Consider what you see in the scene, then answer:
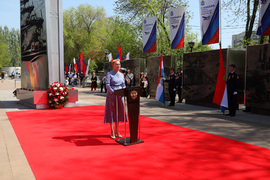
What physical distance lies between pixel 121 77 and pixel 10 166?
300cm


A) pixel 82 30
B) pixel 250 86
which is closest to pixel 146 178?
pixel 250 86

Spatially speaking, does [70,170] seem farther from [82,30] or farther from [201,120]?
[82,30]

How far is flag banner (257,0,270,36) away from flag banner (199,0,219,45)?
1.83 metres

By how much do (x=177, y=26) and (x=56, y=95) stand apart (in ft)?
25.0

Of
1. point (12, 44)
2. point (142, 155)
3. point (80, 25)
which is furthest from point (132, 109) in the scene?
point (12, 44)

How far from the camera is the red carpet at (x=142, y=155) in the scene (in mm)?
3975

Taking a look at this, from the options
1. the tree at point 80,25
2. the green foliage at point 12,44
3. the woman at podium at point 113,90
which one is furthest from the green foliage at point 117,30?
the green foliage at point 12,44

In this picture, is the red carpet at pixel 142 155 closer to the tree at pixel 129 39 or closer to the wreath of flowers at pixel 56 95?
the wreath of flowers at pixel 56 95

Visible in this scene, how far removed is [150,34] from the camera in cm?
1555

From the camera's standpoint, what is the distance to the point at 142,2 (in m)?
27.1

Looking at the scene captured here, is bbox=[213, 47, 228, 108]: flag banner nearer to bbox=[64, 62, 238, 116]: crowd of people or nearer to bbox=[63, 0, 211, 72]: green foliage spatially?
bbox=[64, 62, 238, 116]: crowd of people

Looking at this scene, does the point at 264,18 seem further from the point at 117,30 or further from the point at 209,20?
the point at 117,30

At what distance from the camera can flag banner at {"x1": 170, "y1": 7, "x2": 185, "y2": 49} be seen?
13.4 metres

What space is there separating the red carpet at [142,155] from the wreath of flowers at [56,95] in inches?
146
